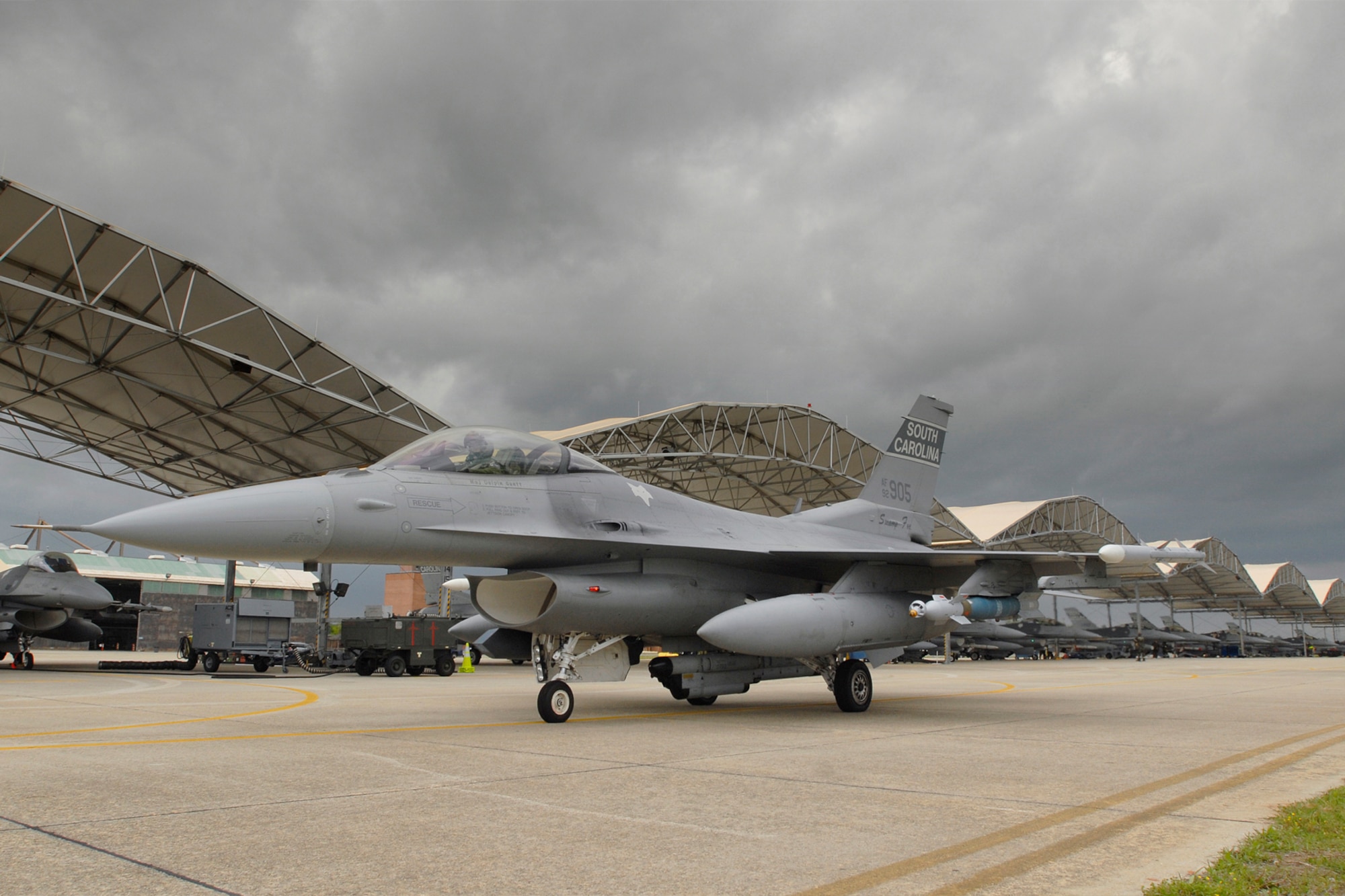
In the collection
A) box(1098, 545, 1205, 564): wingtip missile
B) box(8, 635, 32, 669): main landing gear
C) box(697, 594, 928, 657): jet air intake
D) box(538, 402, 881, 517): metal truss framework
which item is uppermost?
box(538, 402, 881, 517): metal truss framework

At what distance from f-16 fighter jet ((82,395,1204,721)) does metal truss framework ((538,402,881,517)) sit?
57.1 ft

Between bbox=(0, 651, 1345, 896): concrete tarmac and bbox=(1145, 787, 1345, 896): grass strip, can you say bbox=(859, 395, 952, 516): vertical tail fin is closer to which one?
bbox=(0, 651, 1345, 896): concrete tarmac

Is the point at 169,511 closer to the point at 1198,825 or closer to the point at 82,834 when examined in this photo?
the point at 82,834

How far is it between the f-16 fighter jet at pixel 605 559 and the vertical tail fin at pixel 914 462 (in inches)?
84.4

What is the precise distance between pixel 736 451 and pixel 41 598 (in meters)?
22.1

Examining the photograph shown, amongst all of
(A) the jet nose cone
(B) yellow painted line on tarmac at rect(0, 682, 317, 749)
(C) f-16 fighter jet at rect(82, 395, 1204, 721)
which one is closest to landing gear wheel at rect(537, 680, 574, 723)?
(C) f-16 fighter jet at rect(82, 395, 1204, 721)

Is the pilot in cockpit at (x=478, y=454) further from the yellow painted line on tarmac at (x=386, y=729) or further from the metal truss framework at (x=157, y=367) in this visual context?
the metal truss framework at (x=157, y=367)

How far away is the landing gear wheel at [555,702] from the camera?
29.8ft

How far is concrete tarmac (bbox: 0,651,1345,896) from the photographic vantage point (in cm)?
329

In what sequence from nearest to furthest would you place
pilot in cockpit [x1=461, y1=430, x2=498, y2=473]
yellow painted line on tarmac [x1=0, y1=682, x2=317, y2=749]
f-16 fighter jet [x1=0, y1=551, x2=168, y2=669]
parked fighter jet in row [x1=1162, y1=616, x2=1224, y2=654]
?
yellow painted line on tarmac [x1=0, y1=682, x2=317, y2=749] → pilot in cockpit [x1=461, y1=430, x2=498, y2=473] → f-16 fighter jet [x1=0, y1=551, x2=168, y2=669] → parked fighter jet in row [x1=1162, y1=616, x2=1224, y2=654]

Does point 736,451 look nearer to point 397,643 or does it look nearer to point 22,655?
point 397,643

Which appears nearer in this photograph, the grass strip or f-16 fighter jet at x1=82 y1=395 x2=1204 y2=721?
the grass strip

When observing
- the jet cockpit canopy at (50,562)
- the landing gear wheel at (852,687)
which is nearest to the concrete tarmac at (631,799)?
the landing gear wheel at (852,687)

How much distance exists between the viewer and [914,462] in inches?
589
